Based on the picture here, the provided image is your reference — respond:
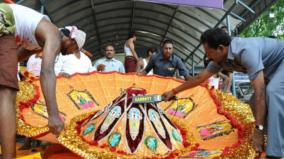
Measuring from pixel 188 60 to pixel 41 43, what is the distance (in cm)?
1568

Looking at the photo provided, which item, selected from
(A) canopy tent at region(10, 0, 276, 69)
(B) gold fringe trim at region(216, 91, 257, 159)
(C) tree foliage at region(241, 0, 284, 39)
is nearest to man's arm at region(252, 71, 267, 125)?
(B) gold fringe trim at region(216, 91, 257, 159)

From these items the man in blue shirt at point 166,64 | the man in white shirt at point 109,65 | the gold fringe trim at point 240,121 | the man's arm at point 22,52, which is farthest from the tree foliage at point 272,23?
the man's arm at point 22,52

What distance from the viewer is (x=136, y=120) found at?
3629 mm

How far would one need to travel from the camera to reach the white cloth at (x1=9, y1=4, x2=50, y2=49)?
3039mm

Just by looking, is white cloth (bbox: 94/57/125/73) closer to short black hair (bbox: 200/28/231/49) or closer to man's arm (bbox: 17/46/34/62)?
man's arm (bbox: 17/46/34/62)

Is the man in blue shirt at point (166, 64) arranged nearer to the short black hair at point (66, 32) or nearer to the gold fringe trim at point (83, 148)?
the gold fringe trim at point (83, 148)

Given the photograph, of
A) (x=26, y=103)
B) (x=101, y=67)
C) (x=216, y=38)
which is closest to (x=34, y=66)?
(x=101, y=67)

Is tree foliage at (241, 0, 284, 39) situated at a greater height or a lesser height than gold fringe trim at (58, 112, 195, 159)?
greater

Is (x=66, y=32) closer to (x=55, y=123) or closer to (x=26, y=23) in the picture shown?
(x=26, y=23)

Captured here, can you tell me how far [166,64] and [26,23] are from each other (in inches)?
127

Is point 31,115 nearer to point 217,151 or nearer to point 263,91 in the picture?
point 217,151

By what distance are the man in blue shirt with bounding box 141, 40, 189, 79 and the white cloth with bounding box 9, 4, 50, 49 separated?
9.78 ft

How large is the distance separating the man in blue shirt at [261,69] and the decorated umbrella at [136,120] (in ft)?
0.72

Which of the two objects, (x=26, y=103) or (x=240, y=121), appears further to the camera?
(x=240, y=121)
